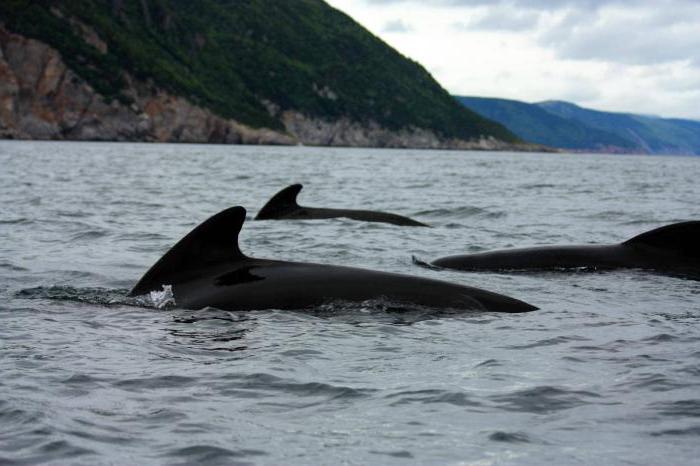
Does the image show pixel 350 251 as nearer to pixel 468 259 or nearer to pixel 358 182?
pixel 468 259

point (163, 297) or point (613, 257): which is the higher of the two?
point (613, 257)

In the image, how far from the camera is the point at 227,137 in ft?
530

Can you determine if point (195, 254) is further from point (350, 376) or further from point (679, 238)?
point (679, 238)

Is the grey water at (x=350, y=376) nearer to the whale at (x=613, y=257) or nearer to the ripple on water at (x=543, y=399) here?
the ripple on water at (x=543, y=399)

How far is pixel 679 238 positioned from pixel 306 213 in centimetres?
973

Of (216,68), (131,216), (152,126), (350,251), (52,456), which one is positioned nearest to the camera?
(52,456)

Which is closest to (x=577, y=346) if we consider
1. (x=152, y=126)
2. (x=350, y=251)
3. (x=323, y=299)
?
(x=323, y=299)

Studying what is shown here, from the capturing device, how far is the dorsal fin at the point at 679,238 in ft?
41.8

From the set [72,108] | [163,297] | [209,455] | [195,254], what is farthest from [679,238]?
[72,108]

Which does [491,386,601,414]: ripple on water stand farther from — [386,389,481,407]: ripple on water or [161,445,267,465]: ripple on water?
[161,445,267,465]: ripple on water

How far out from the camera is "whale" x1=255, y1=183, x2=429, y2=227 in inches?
825

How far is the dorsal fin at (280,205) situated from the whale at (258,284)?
11.4m

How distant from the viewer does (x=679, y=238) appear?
13.0m

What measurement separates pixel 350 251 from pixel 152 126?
443 feet
